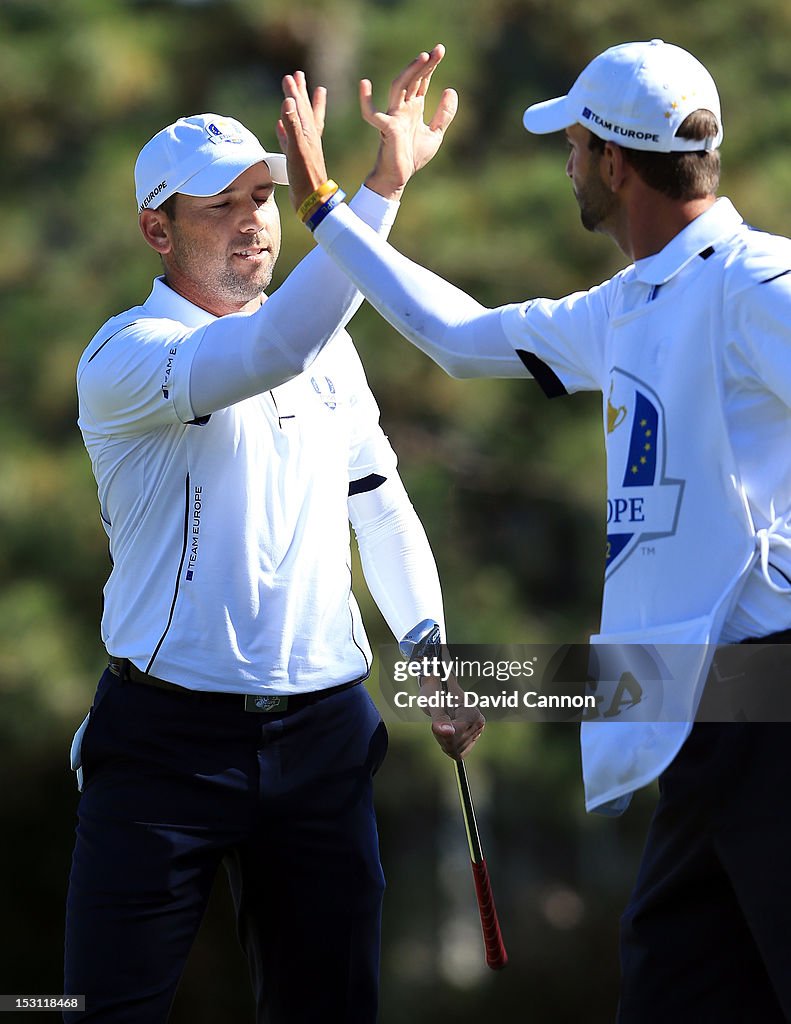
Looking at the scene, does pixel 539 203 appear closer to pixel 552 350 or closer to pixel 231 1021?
pixel 231 1021

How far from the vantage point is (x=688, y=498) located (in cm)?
234

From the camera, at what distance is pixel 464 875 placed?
9805 millimetres

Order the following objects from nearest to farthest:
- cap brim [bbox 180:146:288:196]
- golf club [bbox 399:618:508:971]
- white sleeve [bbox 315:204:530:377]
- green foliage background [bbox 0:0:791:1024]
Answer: white sleeve [bbox 315:204:530:377] < cap brim [bbox 180:146:288:196] < golf club [bbox 399:618:508:971] < green foliage background [bbox 0:0:791:1024]

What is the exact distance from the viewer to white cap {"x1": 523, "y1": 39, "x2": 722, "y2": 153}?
94.3 inches

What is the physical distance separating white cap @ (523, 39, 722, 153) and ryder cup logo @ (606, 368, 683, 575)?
0.36 meters

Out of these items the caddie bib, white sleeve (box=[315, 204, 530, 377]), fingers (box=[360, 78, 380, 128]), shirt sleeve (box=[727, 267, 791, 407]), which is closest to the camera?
shirt sleeve (box=[727, 267, 791, 407])

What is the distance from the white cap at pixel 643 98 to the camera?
239 cm

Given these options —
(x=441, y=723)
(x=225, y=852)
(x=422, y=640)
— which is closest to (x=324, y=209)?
(x=422, y=640)

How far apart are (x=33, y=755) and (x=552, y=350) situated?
512cm

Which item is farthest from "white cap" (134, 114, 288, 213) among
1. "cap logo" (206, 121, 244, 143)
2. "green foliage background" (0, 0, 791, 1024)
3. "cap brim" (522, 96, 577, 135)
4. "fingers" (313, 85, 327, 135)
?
"green foliage background" (0, 0, 791, 1024)

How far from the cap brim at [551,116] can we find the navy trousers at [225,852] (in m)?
1.12

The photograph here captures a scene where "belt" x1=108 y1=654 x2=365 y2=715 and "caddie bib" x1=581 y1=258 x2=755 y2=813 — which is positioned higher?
"caddie bib" x1=581 y1=258 x2=755 y2=813

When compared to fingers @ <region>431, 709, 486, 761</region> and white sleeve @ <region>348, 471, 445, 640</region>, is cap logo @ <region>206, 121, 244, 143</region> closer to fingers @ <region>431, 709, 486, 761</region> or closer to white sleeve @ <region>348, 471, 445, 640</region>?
white sleeve @ <region>348, 471, 445, 640</region>

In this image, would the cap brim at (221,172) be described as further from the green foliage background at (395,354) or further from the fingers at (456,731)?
the green foliage background at (395,354)
